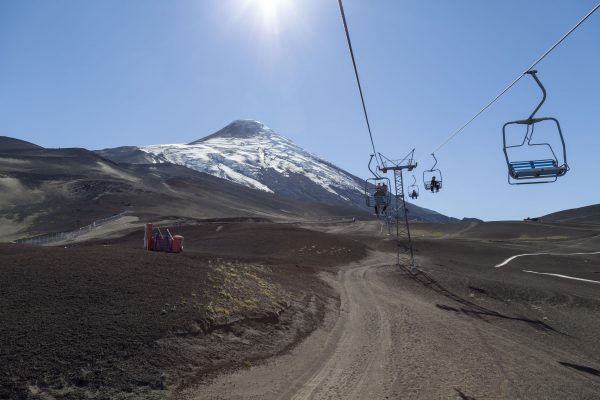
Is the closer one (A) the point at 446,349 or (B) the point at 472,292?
(A) the point at 446,349

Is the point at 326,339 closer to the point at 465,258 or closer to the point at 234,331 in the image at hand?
the point at 234,331

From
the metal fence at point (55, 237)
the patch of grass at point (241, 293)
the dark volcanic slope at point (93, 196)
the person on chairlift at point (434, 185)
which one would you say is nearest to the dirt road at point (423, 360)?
the patch of grass at point (241, 293)

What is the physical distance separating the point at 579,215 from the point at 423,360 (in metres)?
170

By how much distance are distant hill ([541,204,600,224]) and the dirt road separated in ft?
476

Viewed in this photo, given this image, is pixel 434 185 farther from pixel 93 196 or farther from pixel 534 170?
pixel 93 196

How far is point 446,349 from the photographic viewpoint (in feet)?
55.4

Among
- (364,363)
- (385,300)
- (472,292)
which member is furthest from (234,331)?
(472,292)

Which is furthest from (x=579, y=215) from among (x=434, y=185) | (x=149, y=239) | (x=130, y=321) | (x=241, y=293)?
(x=130, y=321)

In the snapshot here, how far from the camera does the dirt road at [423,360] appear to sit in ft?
40.2

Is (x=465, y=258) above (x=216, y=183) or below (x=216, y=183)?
below

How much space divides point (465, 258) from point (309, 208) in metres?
132

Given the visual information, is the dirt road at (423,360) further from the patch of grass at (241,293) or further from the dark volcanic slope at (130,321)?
the patch of grass at (241,293)

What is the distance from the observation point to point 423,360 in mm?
15219

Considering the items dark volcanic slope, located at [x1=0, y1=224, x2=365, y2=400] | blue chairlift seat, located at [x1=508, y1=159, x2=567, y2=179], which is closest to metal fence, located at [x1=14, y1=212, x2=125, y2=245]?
dark volcanic slope, located at [x1=0, y1=224, x2=365, y2=400]
